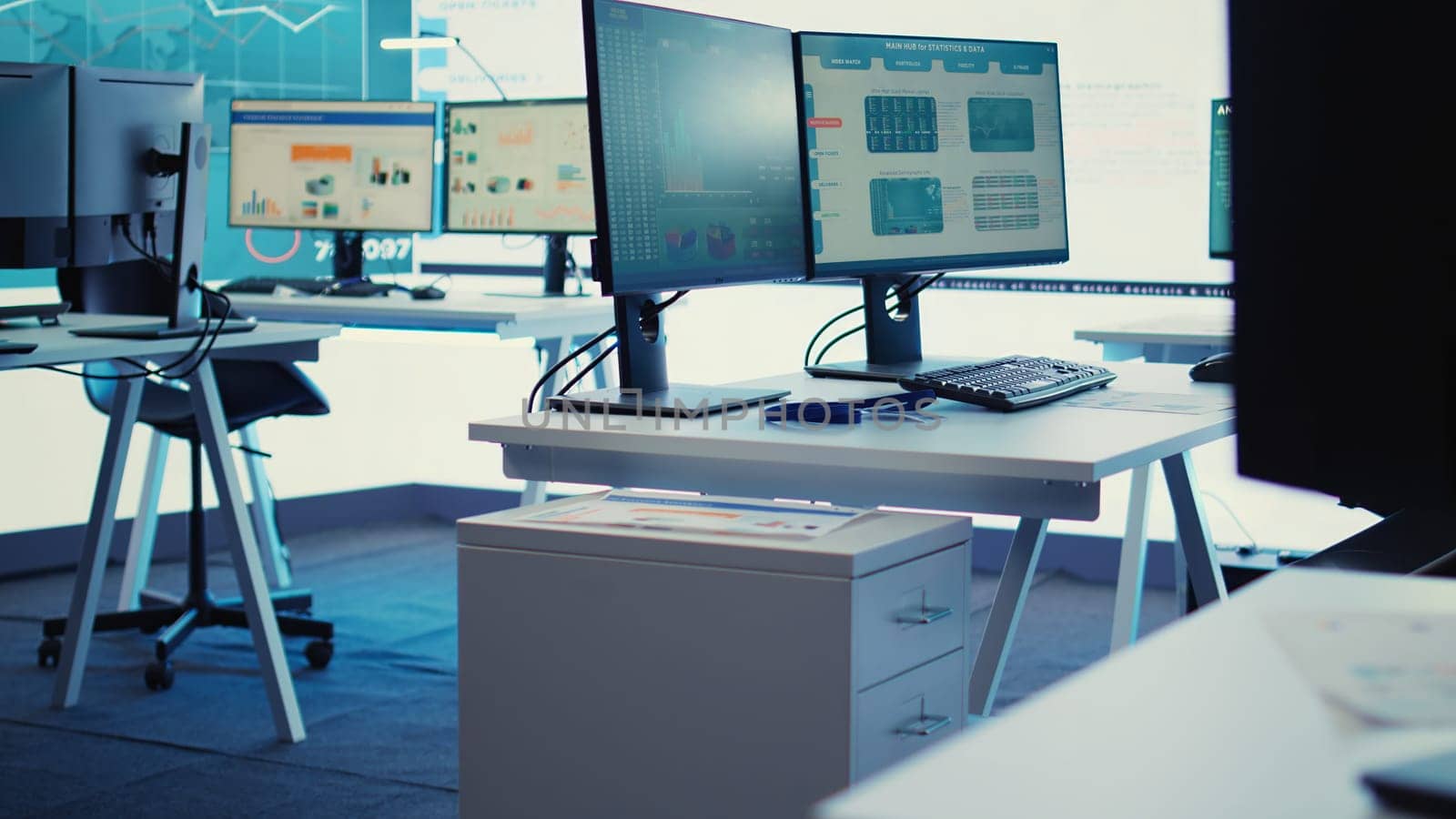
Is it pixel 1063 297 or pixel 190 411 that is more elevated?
pixel 1063 297

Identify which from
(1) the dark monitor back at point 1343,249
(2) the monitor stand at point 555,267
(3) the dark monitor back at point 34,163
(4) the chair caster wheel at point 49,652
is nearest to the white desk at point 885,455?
(1) the dark monitor back at point 1343,249

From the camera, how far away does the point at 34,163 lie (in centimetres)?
276

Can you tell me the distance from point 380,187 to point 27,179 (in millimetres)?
1706

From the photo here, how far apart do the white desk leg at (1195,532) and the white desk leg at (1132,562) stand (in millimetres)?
647

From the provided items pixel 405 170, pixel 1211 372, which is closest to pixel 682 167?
pixel 1211 372

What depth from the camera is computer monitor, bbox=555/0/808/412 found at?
186 centimetres

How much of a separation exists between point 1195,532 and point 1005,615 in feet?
1.25

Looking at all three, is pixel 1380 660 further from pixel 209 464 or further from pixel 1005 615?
pixel 209 464

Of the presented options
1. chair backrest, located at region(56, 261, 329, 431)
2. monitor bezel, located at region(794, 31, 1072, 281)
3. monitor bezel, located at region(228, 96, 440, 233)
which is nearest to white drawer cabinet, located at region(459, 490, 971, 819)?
monitor bezel, located at region(794, 31, 1072, 281)

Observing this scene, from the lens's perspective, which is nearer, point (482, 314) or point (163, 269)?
point (163, 269)

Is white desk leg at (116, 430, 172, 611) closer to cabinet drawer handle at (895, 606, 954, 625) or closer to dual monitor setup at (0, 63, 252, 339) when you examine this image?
dual monitor setup at (0, 63, 252, 339)

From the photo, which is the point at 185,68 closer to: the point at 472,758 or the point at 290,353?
the point at 290,353

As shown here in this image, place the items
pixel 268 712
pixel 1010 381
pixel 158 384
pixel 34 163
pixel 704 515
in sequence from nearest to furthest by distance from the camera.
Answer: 1. pixel 704 515
2. pixel 1010 381
3. pixel 34 163
4. pixel 268 712
5. pixel 158 384

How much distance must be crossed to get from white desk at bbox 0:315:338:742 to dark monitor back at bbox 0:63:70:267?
167mm
